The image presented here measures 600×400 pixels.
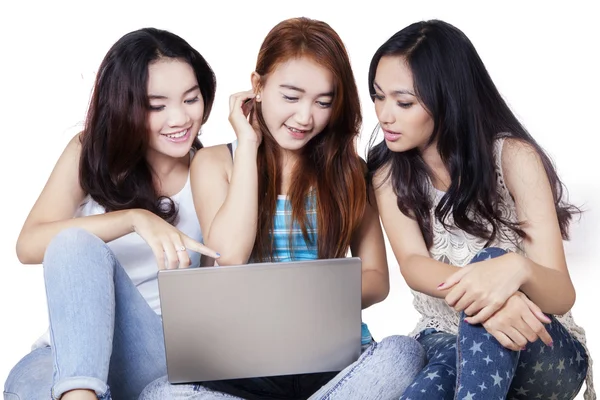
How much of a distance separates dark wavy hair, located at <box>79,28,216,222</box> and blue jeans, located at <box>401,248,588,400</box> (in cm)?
87

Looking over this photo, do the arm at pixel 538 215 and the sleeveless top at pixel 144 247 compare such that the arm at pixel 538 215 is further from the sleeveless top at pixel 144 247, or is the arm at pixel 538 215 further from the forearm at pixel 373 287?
the sleeveless top at pixel 144 247

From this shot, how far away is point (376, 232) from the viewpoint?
2682 mm

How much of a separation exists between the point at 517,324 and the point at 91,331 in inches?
37.8

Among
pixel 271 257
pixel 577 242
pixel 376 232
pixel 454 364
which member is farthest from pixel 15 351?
pixel 577 242

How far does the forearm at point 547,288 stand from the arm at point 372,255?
42 centimetres

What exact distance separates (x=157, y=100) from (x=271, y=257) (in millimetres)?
533

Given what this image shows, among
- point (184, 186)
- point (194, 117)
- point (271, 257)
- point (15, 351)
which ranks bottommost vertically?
point (15, 351)

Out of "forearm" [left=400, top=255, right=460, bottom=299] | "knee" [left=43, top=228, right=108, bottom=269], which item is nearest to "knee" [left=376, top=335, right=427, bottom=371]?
"forearm" [left=400, top=255, right=460, bottom=299]

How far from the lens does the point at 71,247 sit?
2.22 m

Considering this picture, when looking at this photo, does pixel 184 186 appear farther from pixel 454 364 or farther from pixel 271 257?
pixel 454 364

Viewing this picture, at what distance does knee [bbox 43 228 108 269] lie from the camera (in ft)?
7.25

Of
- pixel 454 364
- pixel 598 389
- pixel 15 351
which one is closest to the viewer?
pixel 454 364

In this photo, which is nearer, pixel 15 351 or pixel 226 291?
pixel 226 291

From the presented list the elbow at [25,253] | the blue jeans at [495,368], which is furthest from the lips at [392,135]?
the elbow at [25,253]
